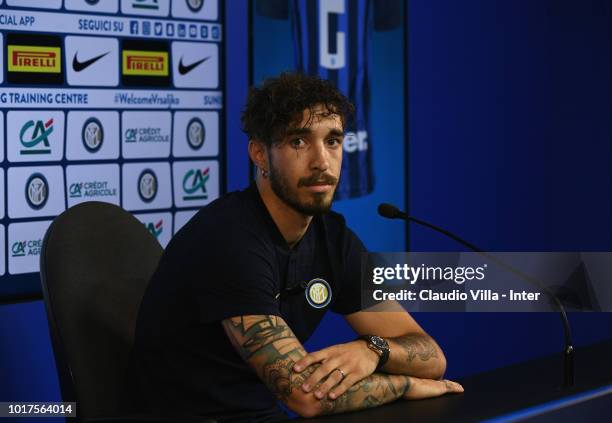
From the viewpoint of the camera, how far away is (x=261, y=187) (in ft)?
6.73

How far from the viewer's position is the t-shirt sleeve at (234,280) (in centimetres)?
185

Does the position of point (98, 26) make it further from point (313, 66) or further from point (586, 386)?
point (586, 386)

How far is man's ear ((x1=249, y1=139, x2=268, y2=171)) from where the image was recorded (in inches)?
81.0

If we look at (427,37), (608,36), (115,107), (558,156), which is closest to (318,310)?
(115,107)

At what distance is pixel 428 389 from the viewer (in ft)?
5.95

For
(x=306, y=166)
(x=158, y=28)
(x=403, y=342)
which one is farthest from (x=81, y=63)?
(x=403, y=342)

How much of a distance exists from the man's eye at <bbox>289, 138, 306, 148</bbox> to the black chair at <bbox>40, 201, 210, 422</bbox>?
1.24 feet

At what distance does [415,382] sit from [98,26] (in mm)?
1331

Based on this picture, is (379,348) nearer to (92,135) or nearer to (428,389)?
(428,389)

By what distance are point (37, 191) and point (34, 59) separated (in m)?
0.33

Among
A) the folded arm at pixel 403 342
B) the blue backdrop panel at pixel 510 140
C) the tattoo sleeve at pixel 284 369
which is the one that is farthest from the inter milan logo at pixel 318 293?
the blue backdrop panel at pixel 510 140

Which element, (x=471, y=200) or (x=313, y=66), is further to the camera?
(x=471, y=200)

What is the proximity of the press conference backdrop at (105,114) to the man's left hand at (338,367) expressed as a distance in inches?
39.4

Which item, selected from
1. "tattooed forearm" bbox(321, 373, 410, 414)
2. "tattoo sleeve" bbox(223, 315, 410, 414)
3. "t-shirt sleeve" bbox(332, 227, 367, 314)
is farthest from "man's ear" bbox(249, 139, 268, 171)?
"tattooed forearm" bbox(321, 373, 410, 414)
